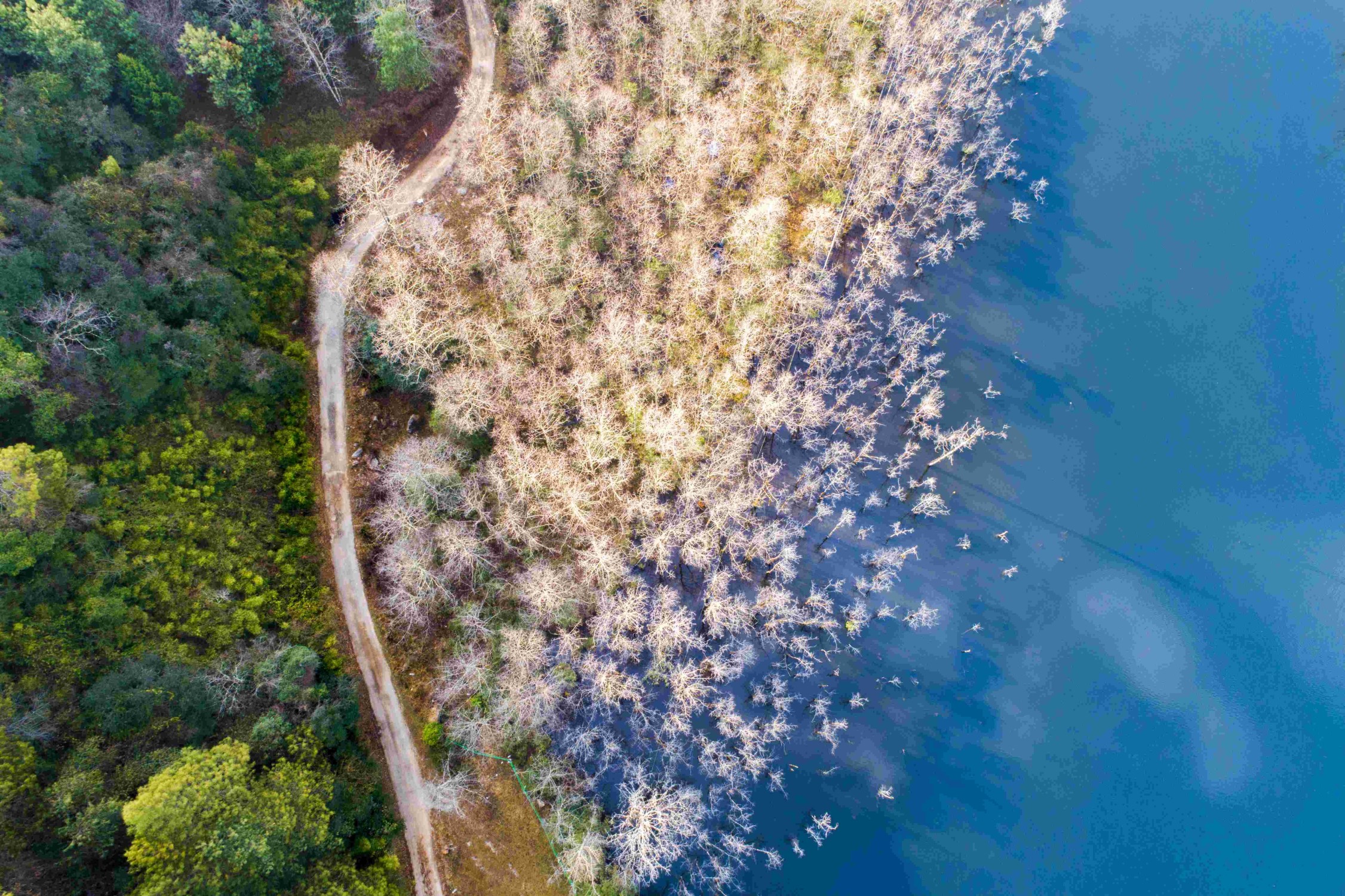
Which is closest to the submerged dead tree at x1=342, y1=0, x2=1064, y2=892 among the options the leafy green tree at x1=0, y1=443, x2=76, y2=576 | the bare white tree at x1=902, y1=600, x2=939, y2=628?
the bare white tree at x1=902, y1=600, x2=939, y2=628

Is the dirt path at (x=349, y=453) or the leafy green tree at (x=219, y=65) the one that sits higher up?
the leafy green tree at (x=219, y=65)

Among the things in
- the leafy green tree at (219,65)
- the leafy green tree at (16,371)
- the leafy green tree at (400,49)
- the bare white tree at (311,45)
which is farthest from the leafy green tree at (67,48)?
the leafy green tree at (16,371)

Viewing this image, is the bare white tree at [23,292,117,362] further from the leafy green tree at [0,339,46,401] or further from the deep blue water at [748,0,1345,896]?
the deep blue water at [748,0,1345,896]

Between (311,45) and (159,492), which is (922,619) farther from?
(311,45)

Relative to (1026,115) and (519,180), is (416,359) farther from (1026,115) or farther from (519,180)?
(1026,115)

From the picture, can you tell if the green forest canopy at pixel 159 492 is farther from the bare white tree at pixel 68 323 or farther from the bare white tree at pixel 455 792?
the bare white tree at pixel 455 792

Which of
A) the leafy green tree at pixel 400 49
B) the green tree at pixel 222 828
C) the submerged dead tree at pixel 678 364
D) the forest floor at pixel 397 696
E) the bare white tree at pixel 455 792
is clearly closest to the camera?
the green tree at pixel 222 828
